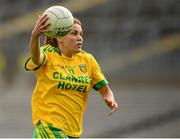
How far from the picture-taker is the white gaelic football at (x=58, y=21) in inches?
219

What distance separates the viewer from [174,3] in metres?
15.5

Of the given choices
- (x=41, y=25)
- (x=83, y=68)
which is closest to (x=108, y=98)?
(x=83, y=68)

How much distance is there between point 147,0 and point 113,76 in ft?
5.84

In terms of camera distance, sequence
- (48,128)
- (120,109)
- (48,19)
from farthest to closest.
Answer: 1. (120,109)
2. (48,128)
3. (48,19)

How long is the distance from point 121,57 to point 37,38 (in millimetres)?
10039

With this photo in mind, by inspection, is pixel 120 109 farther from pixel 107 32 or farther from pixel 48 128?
pixel 48 128

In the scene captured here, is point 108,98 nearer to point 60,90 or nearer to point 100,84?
point 100,84

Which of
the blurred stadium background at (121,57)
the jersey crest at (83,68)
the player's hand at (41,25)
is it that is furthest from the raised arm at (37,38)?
the blurred stadium background at (121,57)

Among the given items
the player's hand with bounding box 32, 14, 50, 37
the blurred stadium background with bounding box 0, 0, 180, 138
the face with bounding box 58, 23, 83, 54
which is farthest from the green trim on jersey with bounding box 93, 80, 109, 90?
the blurred stadium background with bounding box 0, 0, 180, 138

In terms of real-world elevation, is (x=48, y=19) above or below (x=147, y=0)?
below

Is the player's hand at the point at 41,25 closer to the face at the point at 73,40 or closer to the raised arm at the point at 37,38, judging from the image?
the raised arm at the point at 37,38

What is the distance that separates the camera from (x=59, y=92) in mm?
5945

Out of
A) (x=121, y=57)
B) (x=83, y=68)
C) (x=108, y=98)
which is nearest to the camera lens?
(x=83, y=68)

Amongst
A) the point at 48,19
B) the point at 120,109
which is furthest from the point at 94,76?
the point at 120,109
